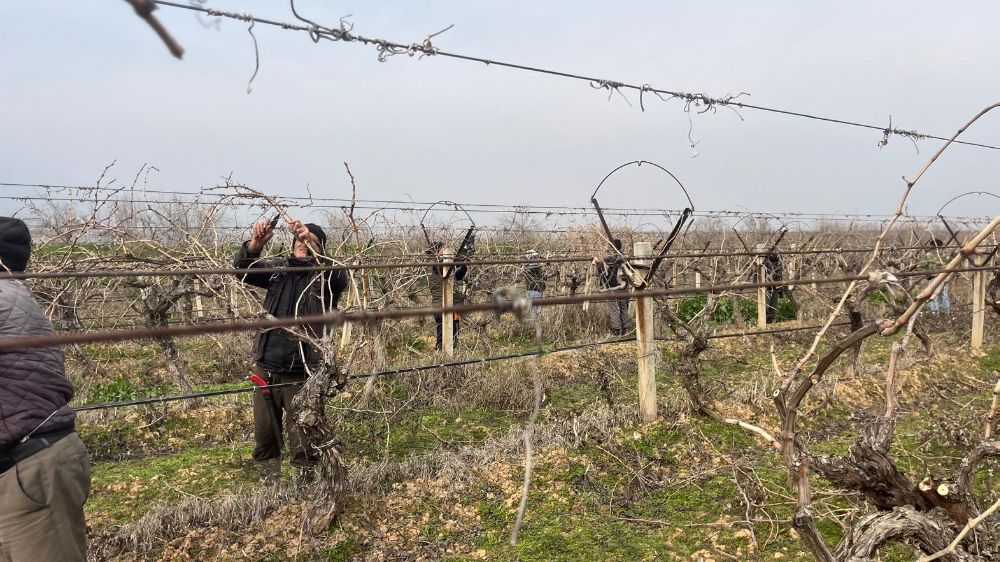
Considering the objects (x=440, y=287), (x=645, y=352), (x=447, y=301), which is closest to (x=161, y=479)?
(x=447, y=301)

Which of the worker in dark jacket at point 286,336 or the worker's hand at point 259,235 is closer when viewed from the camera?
the worker's hand at point 259,235

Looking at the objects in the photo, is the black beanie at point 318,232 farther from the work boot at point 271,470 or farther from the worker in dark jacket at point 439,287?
the worker in dark jacket at point 439,287

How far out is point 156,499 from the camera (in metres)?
3.56

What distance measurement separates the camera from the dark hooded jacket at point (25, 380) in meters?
Answer: 1.85

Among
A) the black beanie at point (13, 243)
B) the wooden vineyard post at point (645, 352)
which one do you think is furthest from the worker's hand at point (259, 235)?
the wooden vineyard post at point (645, 352)

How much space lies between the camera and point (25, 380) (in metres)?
1.89

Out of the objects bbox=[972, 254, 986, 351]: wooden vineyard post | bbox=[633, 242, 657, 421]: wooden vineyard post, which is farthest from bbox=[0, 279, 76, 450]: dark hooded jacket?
bbox=[972, 254, 986, 351]: wooden vineyard post

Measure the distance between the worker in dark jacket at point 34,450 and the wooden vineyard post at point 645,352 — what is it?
3.26 metres

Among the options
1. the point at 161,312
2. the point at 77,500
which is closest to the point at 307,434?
the point at 77,500

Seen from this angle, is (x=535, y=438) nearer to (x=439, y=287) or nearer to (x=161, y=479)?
(x=161, y=479)

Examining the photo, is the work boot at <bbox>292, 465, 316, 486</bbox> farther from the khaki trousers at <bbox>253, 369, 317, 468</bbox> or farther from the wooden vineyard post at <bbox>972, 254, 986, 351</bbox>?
the wooden vineyard post at <bbox>972, 254, 986, 351</bbox>

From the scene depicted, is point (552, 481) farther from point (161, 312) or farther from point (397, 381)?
point (161, 312)

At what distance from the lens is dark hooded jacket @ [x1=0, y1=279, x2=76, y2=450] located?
1853mm

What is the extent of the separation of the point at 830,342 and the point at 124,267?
8.09 meters
